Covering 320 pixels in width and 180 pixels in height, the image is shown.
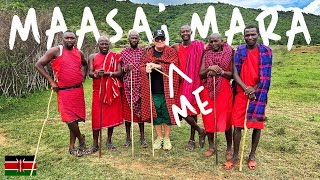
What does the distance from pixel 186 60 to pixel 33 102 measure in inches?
333

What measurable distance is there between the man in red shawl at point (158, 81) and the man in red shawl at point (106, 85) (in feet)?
1.52

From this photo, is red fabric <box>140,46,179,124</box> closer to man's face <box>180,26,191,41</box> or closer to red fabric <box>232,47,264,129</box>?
man's face <box>180,26,191,41</box>

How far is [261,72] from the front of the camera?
475cm

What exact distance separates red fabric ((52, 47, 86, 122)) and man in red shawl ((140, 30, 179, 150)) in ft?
3.56

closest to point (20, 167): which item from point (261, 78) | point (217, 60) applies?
point (217, 60)

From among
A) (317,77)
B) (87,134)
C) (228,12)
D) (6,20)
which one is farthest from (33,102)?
(228,12)

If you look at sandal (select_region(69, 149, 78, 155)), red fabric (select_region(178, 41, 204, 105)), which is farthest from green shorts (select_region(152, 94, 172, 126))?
sandal (select_region(69, 149, 78, 155))

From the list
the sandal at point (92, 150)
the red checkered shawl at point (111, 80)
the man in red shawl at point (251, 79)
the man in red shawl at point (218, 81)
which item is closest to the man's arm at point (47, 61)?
the red checkered shawl at point (111, 80)

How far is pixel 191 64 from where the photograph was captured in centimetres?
547

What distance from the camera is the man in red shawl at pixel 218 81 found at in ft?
16.8

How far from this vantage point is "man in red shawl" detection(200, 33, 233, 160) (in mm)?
5105

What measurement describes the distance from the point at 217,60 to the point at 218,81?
1.08 ft

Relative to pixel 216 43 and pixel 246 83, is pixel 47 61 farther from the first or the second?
pixel 246 83

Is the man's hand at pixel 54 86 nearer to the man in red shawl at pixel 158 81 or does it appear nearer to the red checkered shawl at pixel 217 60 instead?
the man in red shawl at pixel 158 81
